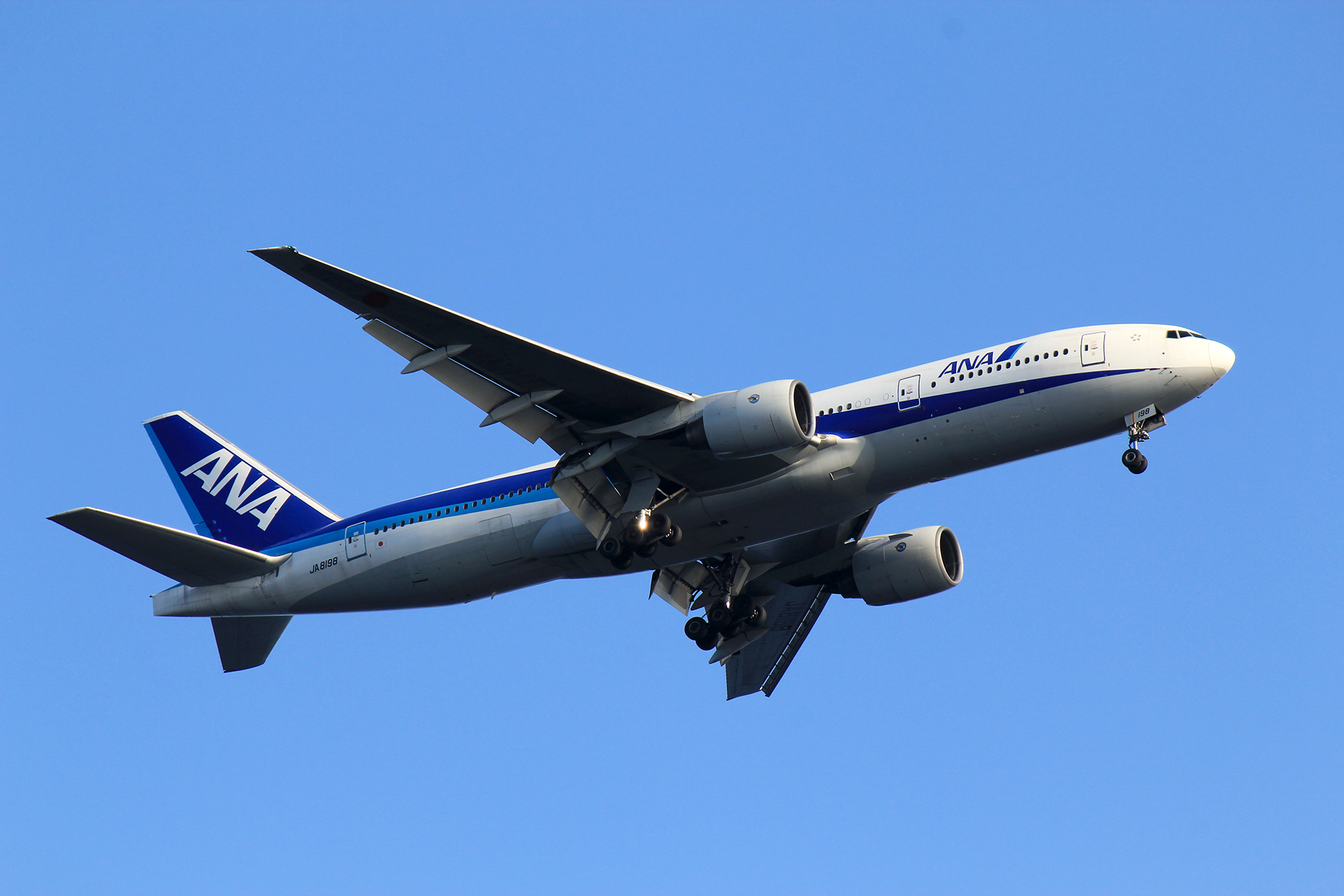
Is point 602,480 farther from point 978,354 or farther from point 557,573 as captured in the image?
point 978,354

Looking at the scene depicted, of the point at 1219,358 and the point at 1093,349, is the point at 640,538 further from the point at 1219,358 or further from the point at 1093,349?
the point at 1219,358

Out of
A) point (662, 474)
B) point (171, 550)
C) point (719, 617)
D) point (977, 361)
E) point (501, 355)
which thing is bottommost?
point (171, 550)

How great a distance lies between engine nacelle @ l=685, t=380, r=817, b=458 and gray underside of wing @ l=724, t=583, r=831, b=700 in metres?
10.3

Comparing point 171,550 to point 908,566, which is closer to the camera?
point 171,550

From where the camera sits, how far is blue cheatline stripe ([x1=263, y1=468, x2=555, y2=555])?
29.8 m

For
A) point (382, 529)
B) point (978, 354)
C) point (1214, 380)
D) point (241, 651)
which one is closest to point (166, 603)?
point (241, 651)

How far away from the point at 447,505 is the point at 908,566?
38.4 ft

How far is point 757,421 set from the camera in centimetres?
2531

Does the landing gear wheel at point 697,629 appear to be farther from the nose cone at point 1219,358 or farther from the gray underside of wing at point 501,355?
the nose cone at point 1219,358

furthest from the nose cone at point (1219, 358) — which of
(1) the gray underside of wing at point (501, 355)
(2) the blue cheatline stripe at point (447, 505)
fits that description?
(2) the blue cheatline stripe at point (447, 505)

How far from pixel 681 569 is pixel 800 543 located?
328 centimetres

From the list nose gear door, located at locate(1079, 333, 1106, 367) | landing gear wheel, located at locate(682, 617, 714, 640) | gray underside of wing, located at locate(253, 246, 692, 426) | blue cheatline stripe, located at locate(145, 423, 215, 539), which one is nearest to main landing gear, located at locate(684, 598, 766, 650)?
landing gear wheel, located at locate(682, 617, 714, 640)

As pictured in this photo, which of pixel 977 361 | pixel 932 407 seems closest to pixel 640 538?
pixel 932 407

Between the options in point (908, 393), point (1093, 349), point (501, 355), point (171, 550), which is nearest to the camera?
point (501, 355)
